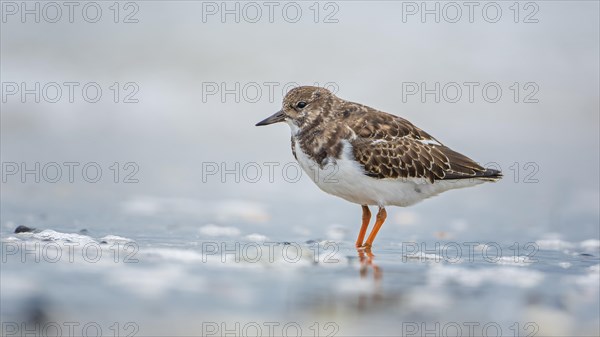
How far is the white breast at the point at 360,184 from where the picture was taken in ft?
22.1

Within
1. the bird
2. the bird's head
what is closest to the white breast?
the bird

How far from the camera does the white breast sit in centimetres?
675

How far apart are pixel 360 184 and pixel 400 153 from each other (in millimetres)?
480

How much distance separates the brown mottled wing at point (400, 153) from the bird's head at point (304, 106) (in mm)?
281

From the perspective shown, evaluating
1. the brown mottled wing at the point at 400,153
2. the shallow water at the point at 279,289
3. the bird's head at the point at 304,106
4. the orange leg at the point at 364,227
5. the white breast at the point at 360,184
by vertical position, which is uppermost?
the bird's head at the point at 304,106

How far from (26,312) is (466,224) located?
542 centimetres

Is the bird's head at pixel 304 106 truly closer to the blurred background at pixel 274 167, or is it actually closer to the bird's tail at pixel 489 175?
the blurred background at pixel 274 167

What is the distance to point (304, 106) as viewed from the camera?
283 inches

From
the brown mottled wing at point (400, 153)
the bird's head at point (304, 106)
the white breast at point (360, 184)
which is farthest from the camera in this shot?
the bird's head at point (304, 106)

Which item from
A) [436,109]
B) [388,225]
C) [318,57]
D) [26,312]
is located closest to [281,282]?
[26,312]

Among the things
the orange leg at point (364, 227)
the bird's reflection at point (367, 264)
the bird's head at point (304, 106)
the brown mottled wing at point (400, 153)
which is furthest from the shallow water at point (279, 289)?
the bird's head at point (304, 106)

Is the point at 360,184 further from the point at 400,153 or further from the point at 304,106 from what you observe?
the point at 304,106

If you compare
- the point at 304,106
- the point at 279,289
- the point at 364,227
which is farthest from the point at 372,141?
the point at 279,289

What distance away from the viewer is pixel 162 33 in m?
16.3
